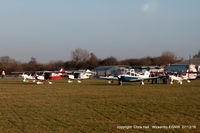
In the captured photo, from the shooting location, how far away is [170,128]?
8.75 metres

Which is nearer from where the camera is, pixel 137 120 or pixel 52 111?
pixel 137 120

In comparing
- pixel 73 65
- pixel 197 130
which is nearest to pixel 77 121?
pixel 197 130

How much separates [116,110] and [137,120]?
2.56 meters

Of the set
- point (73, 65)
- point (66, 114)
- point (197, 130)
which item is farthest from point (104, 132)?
point (73, 65)

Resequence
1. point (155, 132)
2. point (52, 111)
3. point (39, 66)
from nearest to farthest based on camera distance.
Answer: point (155, 132) → point (52, 111) → point (39, 66)

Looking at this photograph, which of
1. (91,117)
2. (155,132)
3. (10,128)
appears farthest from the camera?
(91,117)

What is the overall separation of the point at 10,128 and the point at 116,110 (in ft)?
16.5

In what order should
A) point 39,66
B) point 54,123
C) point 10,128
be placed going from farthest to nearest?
1. point 39,66
2. point 54,123
3. point 10,128

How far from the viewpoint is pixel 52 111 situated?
12344mm

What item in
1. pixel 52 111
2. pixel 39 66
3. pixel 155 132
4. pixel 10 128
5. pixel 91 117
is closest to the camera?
pixel 155 132

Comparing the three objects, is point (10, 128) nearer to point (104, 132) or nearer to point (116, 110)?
point (104, 132)

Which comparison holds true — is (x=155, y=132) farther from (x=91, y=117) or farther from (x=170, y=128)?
(x=91, y=117)

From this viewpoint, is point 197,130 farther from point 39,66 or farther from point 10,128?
point 39,66

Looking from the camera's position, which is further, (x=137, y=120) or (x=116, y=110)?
(x=116, y=110)
